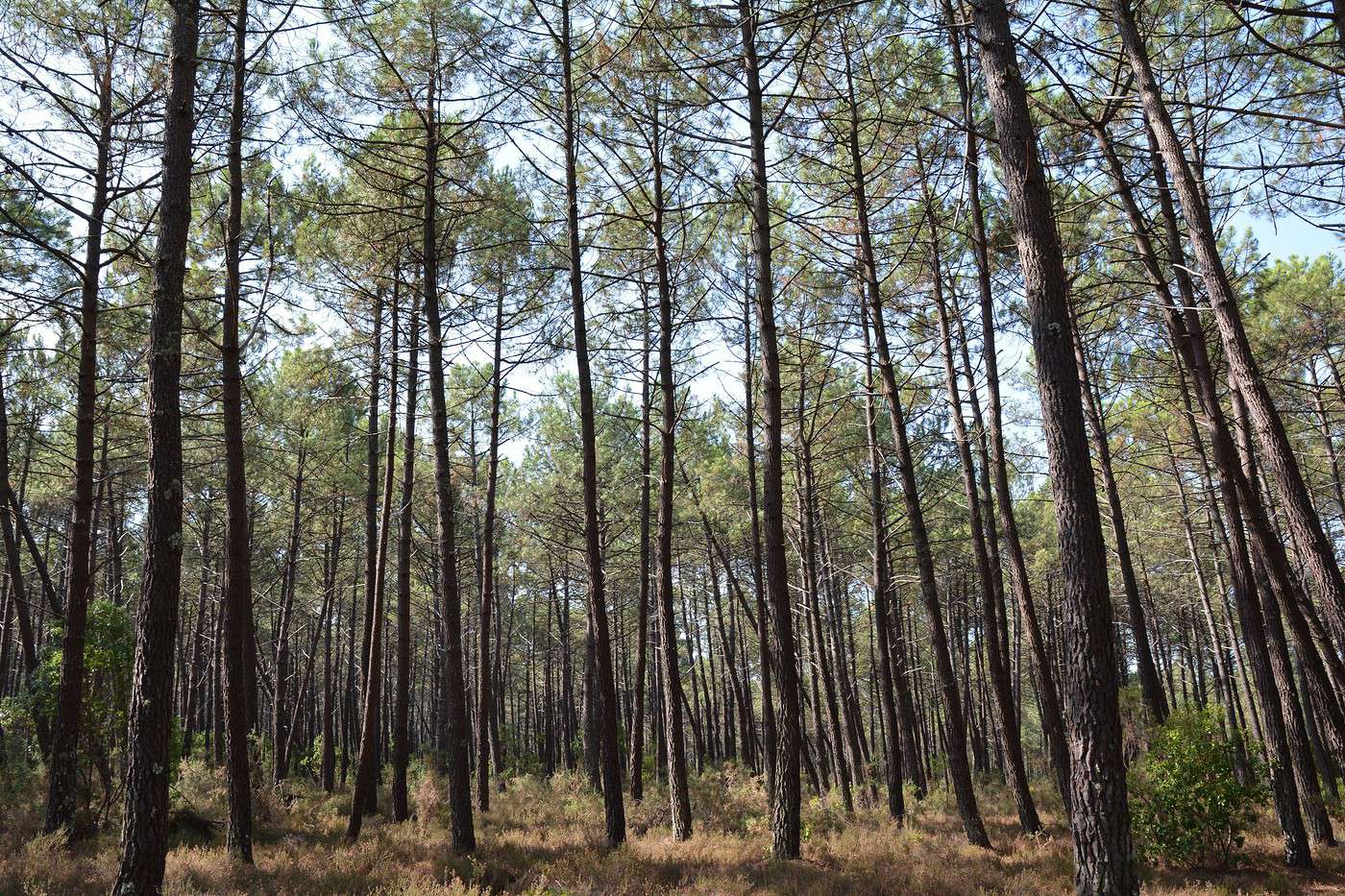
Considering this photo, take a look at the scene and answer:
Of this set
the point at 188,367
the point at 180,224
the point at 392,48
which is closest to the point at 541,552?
the point at 188,367

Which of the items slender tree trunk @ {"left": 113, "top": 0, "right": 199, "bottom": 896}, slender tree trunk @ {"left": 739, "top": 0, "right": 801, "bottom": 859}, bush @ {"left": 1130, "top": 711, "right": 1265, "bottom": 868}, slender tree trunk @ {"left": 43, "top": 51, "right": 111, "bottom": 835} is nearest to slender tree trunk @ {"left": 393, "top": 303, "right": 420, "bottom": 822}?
slender tree trunk @ {"left": 43, "top": 51, "right": 111, "bottom": 835}

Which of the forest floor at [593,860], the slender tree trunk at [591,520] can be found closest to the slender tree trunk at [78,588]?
the forest floor at [593,860]

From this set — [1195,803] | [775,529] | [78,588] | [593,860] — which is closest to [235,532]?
[78,588]

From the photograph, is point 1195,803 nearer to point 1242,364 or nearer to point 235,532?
point 1242,364

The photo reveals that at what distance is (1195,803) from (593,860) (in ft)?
24.6

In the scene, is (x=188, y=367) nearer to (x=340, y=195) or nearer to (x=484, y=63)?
(x=340, y=195)

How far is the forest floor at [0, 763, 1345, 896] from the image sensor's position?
7.16m

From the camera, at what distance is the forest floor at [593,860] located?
7.16 metres

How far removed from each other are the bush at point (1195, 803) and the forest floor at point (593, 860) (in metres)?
0.31

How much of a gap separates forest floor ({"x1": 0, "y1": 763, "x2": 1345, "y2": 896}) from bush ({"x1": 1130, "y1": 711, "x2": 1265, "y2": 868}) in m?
0.31

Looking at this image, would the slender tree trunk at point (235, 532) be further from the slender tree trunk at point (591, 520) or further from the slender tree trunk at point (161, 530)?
the slender tree trunk at point (591, 520)

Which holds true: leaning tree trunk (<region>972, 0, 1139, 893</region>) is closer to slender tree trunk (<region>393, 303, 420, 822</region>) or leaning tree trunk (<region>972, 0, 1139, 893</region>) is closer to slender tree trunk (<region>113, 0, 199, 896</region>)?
slender tree trunk (<region>113, 0, 199, 896</region>)

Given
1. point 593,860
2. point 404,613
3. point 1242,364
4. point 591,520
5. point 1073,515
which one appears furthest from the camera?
point 404,613

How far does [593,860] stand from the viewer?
8.29 meters
